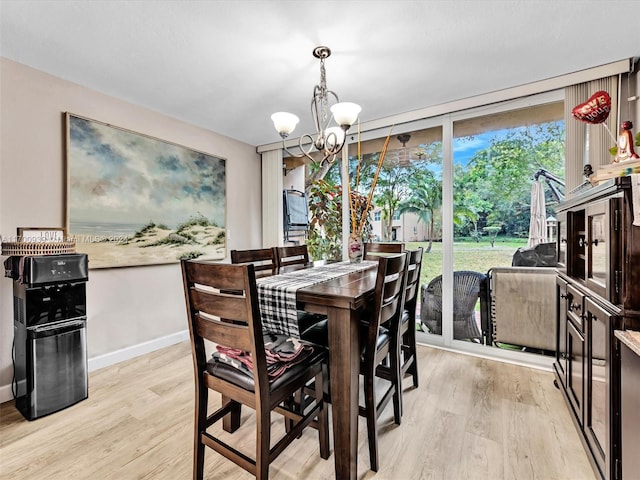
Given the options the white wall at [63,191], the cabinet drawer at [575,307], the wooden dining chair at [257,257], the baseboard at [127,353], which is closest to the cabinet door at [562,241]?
the cabinet drawer at [575,307]

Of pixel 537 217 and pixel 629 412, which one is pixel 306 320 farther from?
pixel 537 217

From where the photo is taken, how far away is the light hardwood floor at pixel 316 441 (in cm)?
148

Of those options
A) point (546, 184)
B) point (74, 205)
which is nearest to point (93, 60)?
point (74, 205)

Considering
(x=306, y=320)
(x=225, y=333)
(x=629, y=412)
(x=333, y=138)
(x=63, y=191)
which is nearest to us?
(x=629, y=412)

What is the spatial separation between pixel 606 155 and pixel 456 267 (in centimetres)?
141

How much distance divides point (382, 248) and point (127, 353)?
2547 mm

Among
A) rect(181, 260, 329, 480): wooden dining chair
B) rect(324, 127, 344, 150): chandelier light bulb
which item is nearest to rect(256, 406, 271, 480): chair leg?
rect(181, 260, 329, 480): wooden dining chair

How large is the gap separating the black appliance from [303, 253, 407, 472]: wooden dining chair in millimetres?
1637

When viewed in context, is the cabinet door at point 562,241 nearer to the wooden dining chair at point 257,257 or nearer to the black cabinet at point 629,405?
the black cabinet at point 629,405

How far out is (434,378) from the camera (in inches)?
94.7

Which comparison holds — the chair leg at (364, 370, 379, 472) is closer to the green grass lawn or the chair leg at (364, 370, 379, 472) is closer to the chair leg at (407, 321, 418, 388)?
the chair leg at (407, 321, 418, 388)

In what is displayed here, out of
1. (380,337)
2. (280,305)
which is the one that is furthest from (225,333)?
(380,337)

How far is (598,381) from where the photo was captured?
1.33m

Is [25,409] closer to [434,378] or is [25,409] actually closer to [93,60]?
[93,60]
